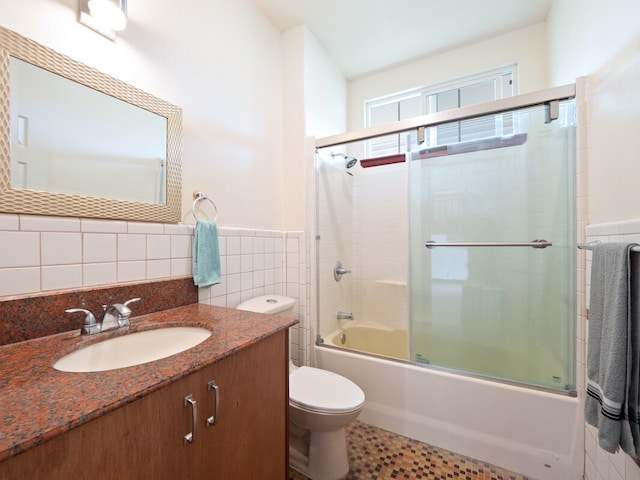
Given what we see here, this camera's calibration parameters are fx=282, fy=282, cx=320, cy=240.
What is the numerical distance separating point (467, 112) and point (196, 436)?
73.5 inches

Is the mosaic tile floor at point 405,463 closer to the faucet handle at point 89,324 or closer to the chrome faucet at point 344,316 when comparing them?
the chrome faucet at point 344,316

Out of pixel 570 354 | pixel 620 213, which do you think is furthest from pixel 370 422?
pixel 620 213

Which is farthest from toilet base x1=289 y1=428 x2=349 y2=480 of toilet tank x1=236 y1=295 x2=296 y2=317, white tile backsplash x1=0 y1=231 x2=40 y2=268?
white tile backsplash x1=0 y1=231 x2=40 y2=268

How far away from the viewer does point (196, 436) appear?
705mm

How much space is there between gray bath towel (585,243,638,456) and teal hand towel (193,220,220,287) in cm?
148

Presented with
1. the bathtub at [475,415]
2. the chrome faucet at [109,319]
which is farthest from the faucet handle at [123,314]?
the bathtub at [475,415]

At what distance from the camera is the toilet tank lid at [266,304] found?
1542 mm

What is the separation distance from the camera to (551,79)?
1918 mm

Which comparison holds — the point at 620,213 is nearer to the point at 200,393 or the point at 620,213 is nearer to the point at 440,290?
the point at 440,290

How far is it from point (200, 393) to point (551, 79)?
2680 mm

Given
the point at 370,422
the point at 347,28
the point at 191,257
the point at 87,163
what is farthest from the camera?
the point at 347,28

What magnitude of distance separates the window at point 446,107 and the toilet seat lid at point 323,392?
1.48 metres

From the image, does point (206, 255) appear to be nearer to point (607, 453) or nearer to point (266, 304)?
point (266, 304)

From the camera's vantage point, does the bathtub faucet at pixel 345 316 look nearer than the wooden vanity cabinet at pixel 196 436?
No
